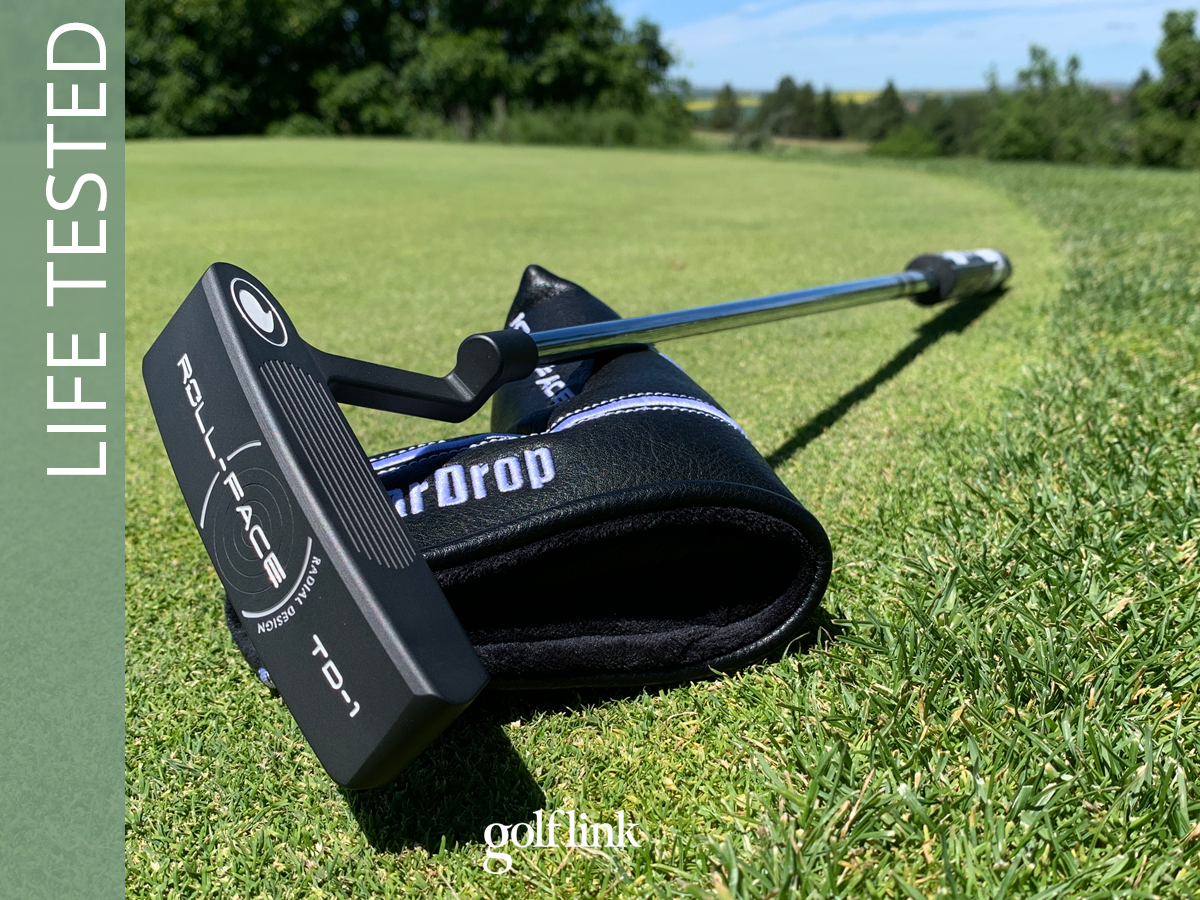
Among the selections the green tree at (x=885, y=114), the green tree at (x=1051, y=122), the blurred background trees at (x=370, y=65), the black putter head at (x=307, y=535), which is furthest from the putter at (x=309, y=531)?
the green tree at (x=885, y=114)

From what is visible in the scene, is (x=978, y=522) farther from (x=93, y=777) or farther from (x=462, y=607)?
(x=93, y=777)

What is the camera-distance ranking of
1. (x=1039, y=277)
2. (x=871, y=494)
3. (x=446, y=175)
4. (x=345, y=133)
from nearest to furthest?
(x=871, y=494) → (x=1039, y=277) → (x=446, y=175) → (x=345, y=133)

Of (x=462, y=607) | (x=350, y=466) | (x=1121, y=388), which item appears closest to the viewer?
(x=350, y=466)

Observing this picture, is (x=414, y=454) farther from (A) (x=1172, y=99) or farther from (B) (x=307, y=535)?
(A) (x=1172, y=99)

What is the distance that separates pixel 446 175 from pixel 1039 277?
30.2ft

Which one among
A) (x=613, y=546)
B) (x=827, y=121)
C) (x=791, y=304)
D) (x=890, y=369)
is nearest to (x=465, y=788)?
(x=613, y=546)

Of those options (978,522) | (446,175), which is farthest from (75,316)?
(446,175)

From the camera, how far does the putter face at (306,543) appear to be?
938 millimetres

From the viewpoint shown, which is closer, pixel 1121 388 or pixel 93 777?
pixel 93 777

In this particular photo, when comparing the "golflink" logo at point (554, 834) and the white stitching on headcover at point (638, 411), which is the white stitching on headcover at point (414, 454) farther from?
the "golflink" logo at point (554, 834)

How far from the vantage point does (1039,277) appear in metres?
4.31

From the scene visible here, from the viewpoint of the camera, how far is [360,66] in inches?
1489

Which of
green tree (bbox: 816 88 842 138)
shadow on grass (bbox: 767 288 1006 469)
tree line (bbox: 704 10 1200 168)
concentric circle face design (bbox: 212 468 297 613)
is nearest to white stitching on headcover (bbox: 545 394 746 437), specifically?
concentric circle face design (bbox: 212 468 297 613)

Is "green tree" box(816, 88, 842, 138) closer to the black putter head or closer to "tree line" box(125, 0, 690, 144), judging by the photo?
"tree line" box(125, 0, 690, 144)
